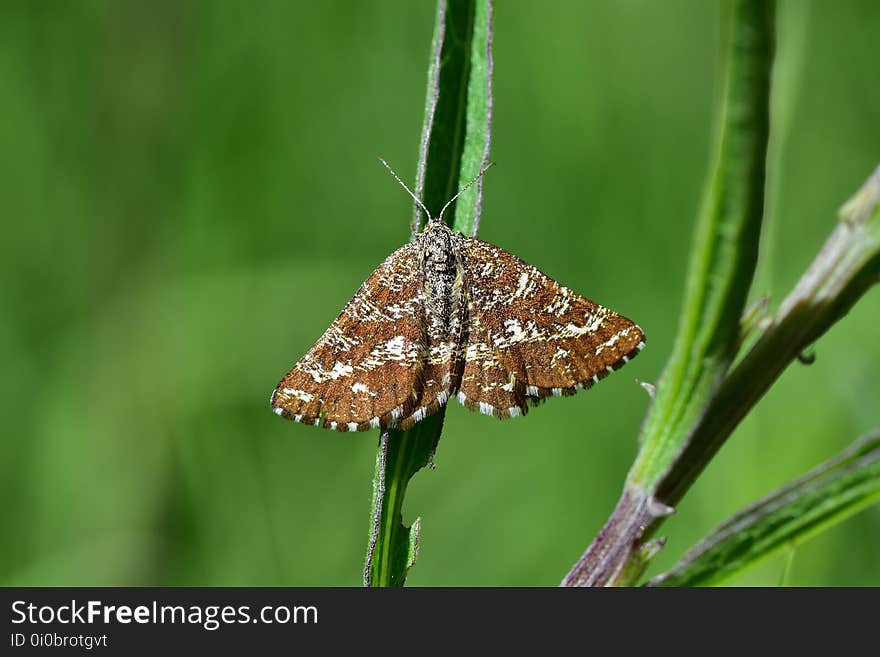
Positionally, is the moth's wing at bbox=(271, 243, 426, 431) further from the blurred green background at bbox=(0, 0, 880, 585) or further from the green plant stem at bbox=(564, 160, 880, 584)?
the blurred green background at bbox=(0, 0, 880, 585)

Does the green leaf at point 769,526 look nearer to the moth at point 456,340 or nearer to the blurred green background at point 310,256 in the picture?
the moth at point 456,340

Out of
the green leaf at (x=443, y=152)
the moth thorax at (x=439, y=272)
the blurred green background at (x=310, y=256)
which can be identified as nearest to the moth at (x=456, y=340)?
the moth thorax at (x=439, y=272)

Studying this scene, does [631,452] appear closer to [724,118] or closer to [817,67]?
[817,67]

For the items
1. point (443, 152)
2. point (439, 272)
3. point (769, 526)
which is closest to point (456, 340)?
point (439, 272)

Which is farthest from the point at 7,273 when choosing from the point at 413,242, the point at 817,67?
the point at 817,67

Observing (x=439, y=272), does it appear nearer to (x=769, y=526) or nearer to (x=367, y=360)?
(x=367, y=360)

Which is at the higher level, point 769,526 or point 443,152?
point 443,152
